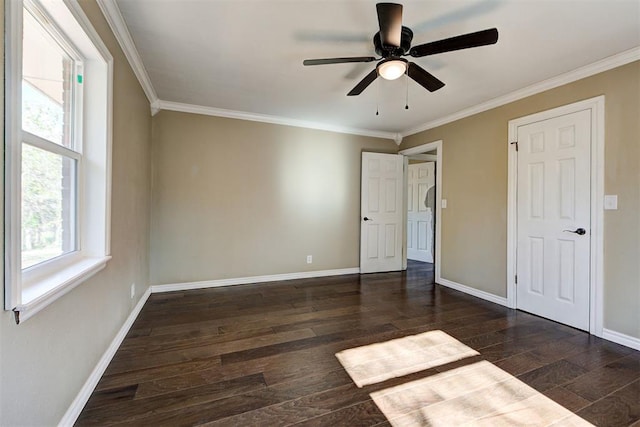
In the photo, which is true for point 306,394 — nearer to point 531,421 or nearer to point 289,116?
→ point 531,421

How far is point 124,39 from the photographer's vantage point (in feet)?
7.02

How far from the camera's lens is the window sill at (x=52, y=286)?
3.37 feet

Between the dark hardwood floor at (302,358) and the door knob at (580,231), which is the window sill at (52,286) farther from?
the door knob at (580,231)

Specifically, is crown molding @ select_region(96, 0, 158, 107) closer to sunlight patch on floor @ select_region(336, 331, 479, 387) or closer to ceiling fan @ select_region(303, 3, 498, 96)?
ceiling fan @ select_region(303, 3, 498, 96)

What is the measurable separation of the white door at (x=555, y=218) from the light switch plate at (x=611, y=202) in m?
0.13

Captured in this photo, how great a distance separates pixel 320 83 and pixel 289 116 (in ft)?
3.90

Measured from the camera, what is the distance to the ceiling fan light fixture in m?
1.95

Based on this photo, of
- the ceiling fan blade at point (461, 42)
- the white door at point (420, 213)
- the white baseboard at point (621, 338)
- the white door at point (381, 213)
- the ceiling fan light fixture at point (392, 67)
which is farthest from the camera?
the white door at point (420, 213)

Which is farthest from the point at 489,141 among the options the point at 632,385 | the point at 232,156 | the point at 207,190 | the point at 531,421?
the point at 207,190

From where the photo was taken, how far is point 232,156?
393 centimetres

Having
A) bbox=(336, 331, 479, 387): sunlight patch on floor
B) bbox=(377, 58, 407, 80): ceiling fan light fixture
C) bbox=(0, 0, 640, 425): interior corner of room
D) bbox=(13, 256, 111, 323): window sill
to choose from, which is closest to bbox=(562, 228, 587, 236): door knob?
bbox=(0, 0, 640, 425): interior corner of room

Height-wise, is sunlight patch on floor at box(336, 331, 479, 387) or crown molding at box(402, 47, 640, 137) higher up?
crown molding at box(402, 47, 640, 137)

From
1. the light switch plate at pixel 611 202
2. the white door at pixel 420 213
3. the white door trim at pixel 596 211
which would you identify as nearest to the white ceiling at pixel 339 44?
the white door trim at pixel 596 211

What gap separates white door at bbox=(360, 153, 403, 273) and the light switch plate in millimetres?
2690
